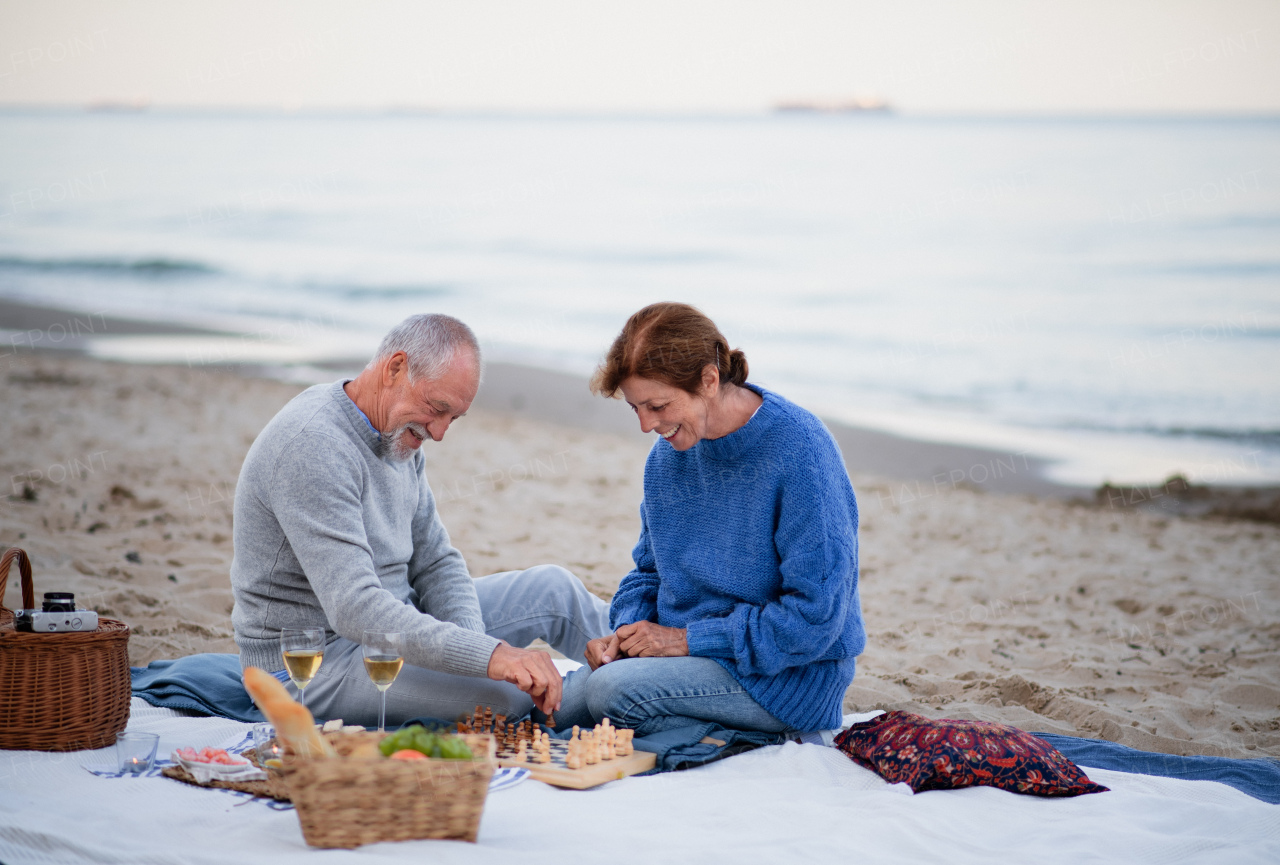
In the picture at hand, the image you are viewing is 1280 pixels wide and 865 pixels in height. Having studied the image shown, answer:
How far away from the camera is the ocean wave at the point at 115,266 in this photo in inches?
908

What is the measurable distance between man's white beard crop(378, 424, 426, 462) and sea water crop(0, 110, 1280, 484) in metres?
8.15

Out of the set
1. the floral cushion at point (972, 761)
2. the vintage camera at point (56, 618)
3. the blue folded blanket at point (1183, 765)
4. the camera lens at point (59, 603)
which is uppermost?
the camera lens at point (59, 603)

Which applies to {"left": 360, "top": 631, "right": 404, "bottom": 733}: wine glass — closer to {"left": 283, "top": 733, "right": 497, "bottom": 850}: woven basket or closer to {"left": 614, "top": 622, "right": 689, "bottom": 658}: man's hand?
{"left": 283, "top": 733, "right": 497, "bottom": 850}: woven basket

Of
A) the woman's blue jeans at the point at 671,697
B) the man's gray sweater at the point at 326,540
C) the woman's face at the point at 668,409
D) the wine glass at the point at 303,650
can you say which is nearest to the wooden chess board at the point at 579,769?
the woman's blue jeans at the point at 671,697

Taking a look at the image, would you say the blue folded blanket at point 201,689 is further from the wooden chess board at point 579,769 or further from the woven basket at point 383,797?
the woven basket at point 383,797

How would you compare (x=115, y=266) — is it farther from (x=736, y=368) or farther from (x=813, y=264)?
(x=736, y=368)

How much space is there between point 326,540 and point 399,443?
0.44 metres

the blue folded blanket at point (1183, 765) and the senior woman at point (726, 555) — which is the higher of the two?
the senior woman at point (726, 555)

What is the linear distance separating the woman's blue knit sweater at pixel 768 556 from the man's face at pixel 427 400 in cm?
76

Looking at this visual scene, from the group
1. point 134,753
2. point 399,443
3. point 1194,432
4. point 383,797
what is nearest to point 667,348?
point 399,443

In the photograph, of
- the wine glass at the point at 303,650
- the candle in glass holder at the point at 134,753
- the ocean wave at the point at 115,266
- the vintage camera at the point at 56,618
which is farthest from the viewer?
the ocean wave at the point at 115,266

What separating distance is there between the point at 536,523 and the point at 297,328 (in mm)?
11798

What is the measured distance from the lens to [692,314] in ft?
12.0

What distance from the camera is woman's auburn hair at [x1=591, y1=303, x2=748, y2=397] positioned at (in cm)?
359
